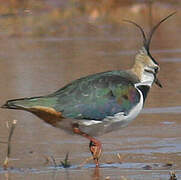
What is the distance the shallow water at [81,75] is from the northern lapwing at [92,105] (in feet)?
0.89

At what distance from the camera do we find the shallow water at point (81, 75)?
5613mm

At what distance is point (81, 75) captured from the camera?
914 centimetres

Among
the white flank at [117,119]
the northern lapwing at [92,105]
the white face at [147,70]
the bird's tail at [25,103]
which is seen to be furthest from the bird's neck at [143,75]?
the bird's tail at [25,103]

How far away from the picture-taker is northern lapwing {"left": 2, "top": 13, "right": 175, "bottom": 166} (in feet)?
18.5

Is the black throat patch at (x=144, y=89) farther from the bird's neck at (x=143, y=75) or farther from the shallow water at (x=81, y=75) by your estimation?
the shallow water at (x=81, y=75)

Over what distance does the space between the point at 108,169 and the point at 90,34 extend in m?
6.76

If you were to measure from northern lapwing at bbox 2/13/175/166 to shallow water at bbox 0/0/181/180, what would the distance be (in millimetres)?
271

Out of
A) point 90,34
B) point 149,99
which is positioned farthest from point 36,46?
point 149,99

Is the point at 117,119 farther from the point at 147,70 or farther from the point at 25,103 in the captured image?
the point at 25,103

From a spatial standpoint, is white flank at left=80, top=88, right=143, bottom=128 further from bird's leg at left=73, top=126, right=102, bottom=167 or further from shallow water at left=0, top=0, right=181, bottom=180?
shallow water at left=0, top=0, right=181, bottom=180

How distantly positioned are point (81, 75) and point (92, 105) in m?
3.45

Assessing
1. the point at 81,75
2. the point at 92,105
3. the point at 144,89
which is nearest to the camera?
the point at 92,105

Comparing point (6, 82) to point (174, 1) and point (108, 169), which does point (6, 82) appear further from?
point (174, 1)

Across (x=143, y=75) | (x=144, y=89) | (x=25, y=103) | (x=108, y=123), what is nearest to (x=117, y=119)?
(x=108, y=123)
